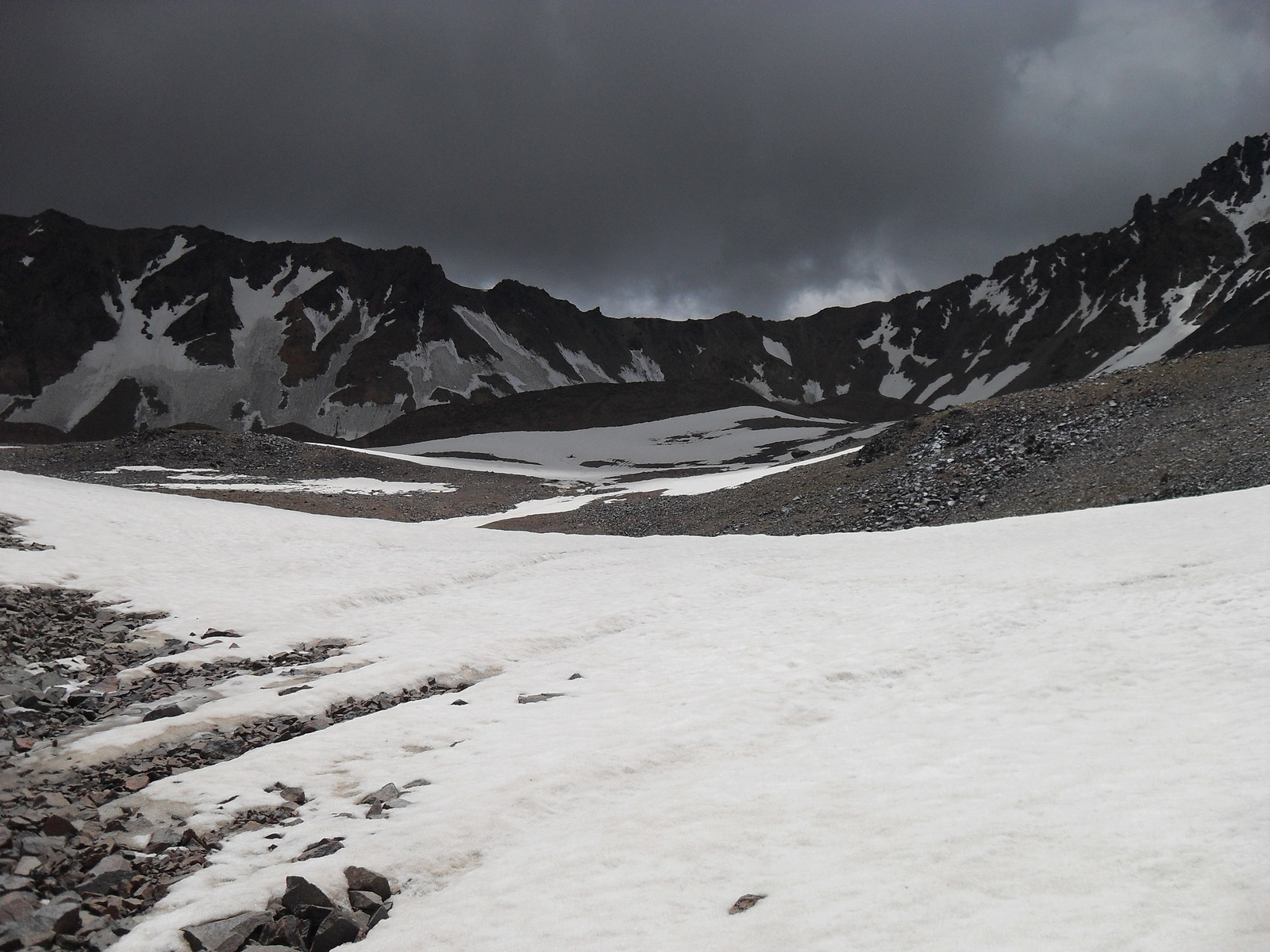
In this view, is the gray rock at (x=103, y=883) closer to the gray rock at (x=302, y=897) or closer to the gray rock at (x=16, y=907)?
the gray rock at (x=16, y=907)

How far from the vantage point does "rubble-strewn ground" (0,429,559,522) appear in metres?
45.6

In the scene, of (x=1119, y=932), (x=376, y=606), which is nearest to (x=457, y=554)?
(x=376, y=606)

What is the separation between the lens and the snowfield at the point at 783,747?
5.09m

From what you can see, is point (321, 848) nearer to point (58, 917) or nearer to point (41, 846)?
point (58, 917)

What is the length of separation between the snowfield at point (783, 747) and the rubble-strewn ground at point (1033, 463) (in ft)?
21.7

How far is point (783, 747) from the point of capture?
334 inches

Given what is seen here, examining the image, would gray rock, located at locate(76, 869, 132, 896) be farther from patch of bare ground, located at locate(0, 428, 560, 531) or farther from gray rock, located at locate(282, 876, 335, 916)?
patch of bare ground, located at locate(0, 428, 560, 531)

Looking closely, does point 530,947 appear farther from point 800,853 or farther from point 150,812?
point 150,812

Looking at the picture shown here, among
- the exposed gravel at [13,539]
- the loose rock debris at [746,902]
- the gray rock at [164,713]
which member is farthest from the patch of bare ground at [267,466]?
the loose rock debris at [746,902]

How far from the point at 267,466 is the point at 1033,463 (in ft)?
162

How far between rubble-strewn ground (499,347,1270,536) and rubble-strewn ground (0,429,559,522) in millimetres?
9887

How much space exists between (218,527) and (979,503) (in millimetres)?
25678

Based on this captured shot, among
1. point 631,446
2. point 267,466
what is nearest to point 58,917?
point 267,466

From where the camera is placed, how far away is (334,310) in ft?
601
